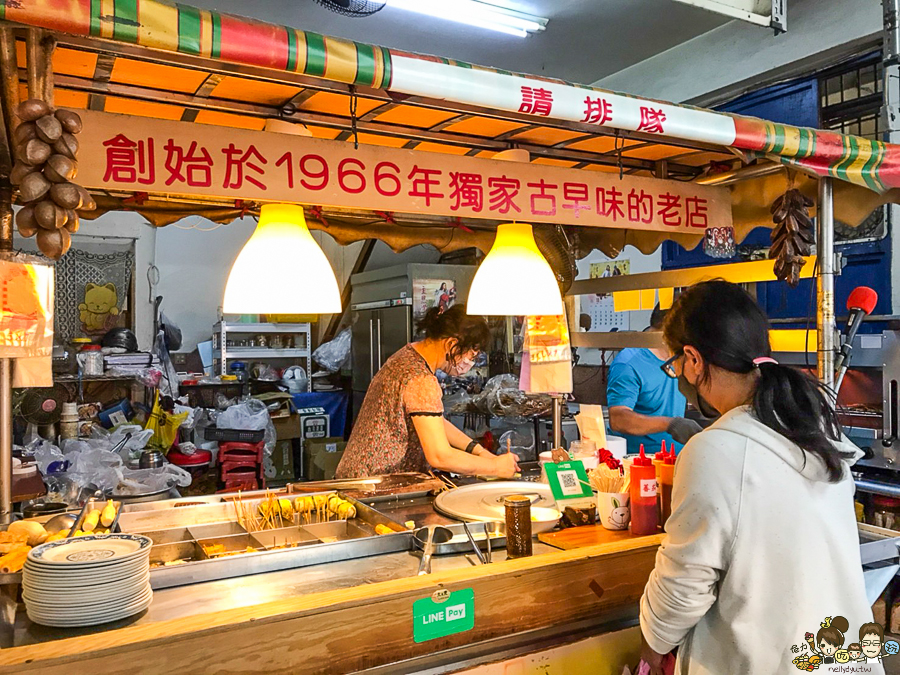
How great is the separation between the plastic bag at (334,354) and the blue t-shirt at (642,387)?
16.5 feet

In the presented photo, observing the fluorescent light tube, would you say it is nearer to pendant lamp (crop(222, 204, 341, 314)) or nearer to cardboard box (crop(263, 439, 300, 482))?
pendant lamp (crop(222, 204, 341, 314))

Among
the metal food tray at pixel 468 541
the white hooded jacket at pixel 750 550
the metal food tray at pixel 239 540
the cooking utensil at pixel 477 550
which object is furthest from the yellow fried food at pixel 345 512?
the white hooded jacket at pixel 750 550

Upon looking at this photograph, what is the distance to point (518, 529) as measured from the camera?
2.06 meters

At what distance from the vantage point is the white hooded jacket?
60.9 inches

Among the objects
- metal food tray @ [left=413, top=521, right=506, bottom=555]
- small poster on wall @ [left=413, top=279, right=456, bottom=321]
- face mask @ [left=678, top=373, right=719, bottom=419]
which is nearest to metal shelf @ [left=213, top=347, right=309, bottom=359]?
small poster on wall @ [left=413, top=279, right=456, bottom=321]

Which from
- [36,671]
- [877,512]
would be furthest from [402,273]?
[36,671]

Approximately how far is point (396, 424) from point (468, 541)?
3.82ft

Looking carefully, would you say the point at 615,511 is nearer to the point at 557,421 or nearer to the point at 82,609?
the point at 557,421

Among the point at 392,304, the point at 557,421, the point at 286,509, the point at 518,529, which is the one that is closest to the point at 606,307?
the point at 392,304

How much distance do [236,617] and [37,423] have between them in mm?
4810

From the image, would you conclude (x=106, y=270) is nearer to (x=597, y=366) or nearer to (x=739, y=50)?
(x=597, y=366)

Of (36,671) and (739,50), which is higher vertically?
(739,50)

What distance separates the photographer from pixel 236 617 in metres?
1.58

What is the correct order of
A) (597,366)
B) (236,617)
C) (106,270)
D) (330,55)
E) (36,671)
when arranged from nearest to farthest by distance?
(36,671) → (236,617) → (330,55) → (597,366) → (106,270)
